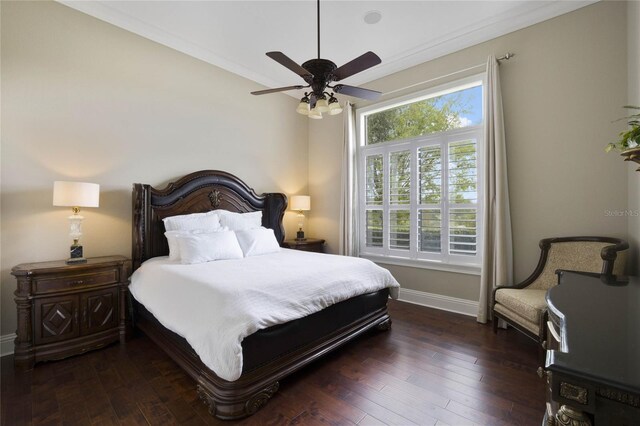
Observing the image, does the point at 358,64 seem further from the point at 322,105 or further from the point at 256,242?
the point at 256,242

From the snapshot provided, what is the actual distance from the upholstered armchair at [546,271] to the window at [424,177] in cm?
63

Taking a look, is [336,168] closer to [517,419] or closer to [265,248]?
[265,248]

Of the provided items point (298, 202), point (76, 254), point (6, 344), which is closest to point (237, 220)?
point (298, 202)

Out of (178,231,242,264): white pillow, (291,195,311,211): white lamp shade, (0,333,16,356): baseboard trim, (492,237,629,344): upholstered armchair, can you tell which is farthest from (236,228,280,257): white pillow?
(492,237,629,344): upholstered armchair

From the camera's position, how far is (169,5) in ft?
9.49

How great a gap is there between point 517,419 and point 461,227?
2178 millimetres

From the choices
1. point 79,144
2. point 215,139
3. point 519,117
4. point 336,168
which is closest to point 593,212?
point 519,117

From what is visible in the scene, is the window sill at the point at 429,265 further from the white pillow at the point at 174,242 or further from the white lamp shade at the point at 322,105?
the white pillow at the point at 174,242

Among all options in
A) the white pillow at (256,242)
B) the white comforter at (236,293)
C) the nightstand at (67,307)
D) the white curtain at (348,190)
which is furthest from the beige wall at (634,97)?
the nightstand at (67,307)

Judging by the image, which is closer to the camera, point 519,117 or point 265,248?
point 519,117

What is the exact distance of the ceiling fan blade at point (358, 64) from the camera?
209cm

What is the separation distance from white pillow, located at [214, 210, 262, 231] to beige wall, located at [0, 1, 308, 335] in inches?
29.3

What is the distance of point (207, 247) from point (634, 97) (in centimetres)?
397

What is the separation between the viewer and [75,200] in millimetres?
2473
